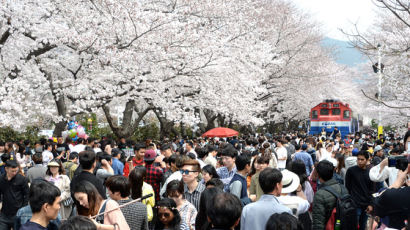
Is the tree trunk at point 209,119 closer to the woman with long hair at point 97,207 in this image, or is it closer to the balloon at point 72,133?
the balloon at point 72,133

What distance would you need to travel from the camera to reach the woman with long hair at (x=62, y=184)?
6.66 m

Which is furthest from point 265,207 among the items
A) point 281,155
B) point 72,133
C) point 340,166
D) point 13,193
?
point 72,133

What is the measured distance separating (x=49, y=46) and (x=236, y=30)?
8288mm

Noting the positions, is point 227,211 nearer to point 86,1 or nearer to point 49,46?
point 49,46

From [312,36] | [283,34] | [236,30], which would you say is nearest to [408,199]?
[236,30]

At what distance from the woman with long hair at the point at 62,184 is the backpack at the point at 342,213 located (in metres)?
3.82

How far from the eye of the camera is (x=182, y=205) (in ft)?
16.7

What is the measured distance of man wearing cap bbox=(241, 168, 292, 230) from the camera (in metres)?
3.91

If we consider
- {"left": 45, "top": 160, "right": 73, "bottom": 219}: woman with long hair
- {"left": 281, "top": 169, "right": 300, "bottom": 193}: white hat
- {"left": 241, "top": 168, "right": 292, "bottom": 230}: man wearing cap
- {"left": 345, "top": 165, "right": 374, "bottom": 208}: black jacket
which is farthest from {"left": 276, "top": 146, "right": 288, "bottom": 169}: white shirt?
{"left": 241, "top": 168, "right": 292, "bottom": 230}: man wearing cap

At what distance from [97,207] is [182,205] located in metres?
1.09

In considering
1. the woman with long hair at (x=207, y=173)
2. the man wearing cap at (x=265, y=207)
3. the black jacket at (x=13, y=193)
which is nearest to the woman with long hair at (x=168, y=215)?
the man wearing cap at (x=265, y=207)

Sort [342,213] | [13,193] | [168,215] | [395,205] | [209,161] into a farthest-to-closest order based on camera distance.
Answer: [209,161], [13,193], [342,213], [168,215], [395,205]

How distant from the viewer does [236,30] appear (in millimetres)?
18922

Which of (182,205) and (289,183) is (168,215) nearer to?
(182,205)
